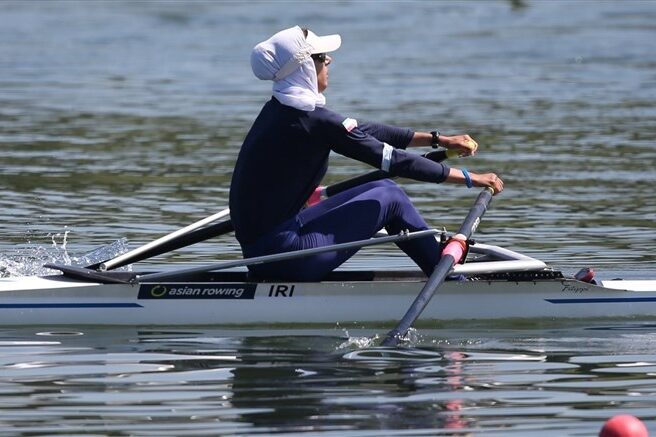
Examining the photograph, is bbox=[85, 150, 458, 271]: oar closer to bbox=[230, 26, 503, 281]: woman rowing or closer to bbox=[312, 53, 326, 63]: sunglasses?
bbox=[230, 26, 503, 281]: woman rowing

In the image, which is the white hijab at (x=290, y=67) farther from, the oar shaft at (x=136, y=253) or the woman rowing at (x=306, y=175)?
the oar shaft at (x=136, y=253)

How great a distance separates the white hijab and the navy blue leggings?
2.35ft

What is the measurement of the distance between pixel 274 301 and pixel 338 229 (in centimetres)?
62

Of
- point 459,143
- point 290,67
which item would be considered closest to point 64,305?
point 290,67

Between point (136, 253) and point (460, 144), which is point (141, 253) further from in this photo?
point (460, 144)

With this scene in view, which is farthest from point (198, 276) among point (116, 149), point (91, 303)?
point (116, 149)

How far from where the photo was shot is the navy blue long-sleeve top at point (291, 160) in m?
9.76

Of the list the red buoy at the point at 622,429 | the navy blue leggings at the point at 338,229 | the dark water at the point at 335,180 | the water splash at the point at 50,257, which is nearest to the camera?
the red buoy at the point at 622,429

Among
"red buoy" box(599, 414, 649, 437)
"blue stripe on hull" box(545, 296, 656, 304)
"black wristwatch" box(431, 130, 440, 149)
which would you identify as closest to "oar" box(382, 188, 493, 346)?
"blue stripe on hull" box(545, 296, 656, 304)

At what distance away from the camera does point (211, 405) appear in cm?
810

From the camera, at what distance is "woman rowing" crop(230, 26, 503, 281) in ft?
32.1

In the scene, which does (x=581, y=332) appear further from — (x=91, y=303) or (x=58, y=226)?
(x=58, y=226)

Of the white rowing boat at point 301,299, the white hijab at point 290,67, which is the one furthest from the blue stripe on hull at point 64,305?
the white hijab at point 290,67

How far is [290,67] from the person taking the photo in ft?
32.1
